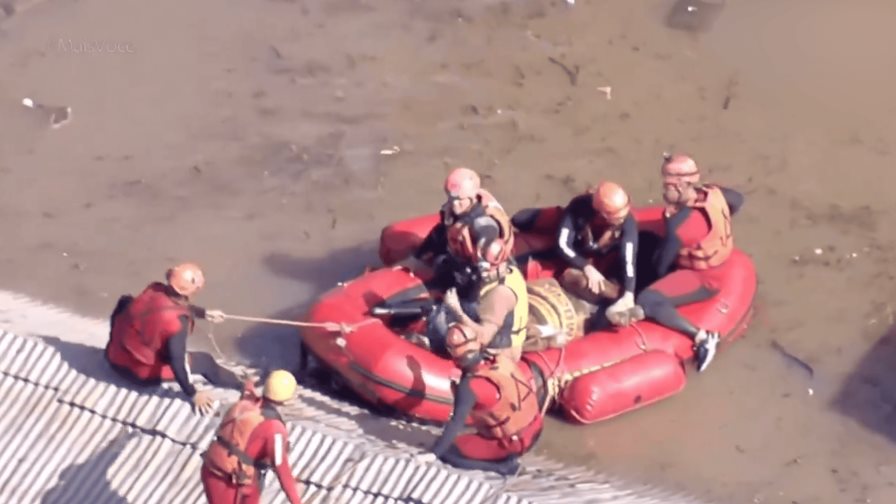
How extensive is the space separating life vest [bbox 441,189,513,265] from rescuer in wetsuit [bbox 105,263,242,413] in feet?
4.43

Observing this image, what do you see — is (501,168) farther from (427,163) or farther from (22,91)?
(22,91)

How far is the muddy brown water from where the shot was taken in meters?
8.37

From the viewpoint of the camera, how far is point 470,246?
24.9ft

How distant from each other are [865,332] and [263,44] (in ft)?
17.8

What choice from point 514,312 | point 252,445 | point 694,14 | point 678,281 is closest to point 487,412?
point 514,312

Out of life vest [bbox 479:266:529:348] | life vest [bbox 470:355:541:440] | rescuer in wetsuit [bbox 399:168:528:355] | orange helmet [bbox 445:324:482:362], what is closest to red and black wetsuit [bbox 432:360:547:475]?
life vest [bbox 470:355:541:440]

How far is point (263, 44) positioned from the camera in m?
11.5

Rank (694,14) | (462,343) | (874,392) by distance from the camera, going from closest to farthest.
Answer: (462,343), (874,392), (694,14)

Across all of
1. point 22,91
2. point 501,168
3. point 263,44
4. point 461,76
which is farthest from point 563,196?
point 22,91

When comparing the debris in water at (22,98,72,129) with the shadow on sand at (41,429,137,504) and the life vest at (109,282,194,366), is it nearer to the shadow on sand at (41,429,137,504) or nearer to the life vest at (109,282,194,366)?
the life vest at (109,282,194,366)

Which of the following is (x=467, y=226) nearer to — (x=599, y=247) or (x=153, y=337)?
(x=599, y=247)

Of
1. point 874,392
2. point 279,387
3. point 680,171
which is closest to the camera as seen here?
point 279,387

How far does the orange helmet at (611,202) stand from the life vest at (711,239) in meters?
0.49

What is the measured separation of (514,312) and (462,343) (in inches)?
34.0
